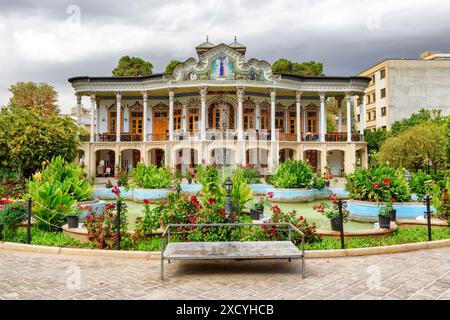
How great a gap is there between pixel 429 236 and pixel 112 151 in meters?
27.4

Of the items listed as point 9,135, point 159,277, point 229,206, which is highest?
point 9,135

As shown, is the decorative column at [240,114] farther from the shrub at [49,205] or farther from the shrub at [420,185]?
the shrub at [49,205]

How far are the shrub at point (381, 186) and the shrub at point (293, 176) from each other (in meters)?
4.60

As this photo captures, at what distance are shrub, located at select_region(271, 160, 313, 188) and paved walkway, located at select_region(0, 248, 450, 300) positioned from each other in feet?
32.2

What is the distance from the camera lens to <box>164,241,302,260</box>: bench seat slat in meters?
5.68

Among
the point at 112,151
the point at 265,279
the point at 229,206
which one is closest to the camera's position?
the point at 265,279

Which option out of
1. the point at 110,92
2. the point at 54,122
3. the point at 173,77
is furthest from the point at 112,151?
the point at 54,122

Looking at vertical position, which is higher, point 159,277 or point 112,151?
point 112,151

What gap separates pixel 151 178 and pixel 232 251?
1129 cm

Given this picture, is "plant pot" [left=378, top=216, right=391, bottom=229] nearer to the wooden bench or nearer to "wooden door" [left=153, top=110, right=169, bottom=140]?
the wooden bench

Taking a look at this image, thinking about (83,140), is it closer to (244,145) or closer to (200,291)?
(244,145)

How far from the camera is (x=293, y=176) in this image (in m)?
17.2

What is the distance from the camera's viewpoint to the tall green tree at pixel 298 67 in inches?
1702

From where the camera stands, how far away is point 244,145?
26672mm
